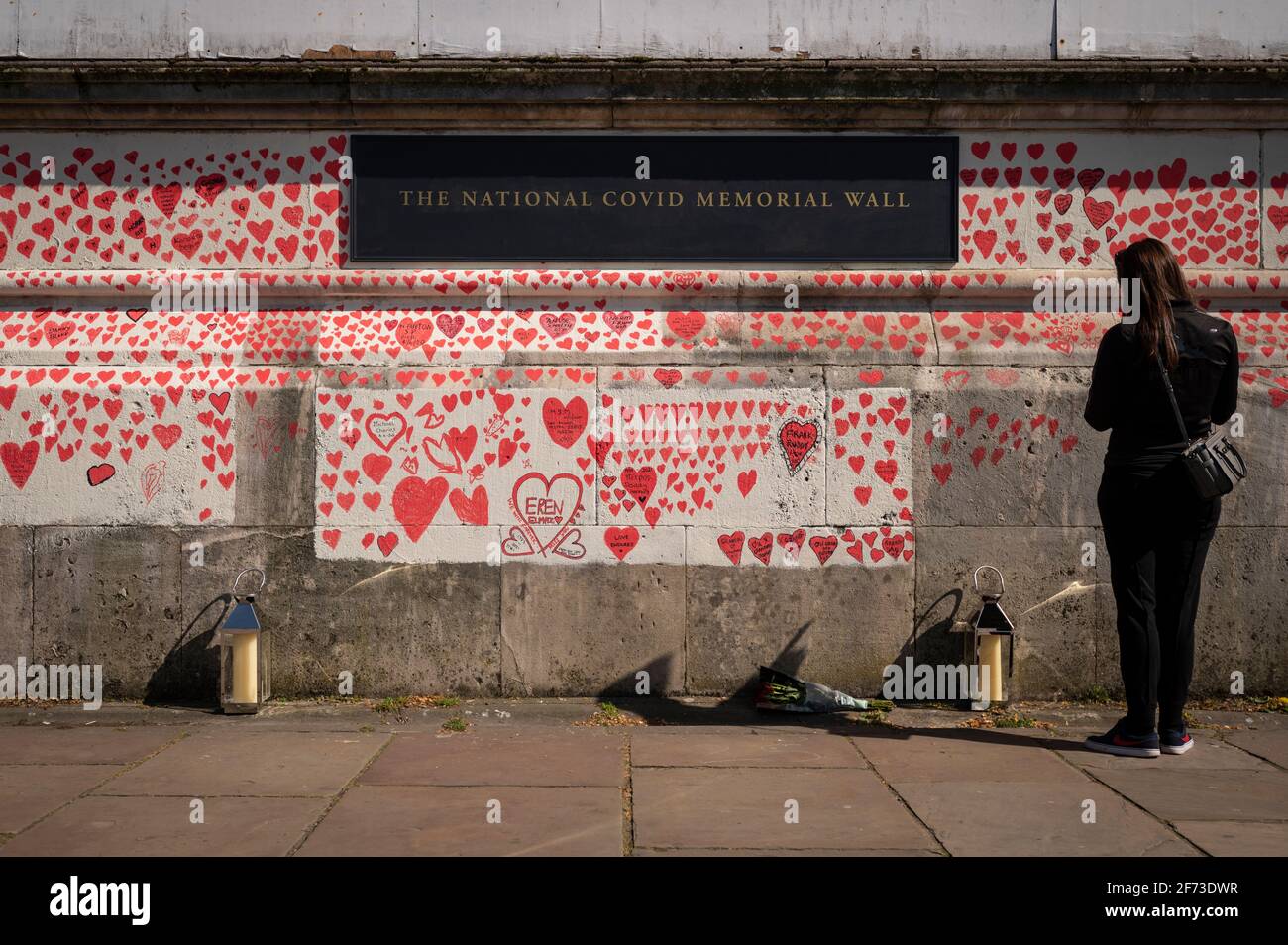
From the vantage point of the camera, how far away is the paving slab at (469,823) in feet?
11.9

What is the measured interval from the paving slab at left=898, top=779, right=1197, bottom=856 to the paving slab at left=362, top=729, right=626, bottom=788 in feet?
4.26

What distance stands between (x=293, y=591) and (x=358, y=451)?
0.85 meters

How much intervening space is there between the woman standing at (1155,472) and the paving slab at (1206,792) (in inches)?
14.0

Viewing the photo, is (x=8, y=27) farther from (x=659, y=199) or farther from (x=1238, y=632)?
(x=1238, y=632)

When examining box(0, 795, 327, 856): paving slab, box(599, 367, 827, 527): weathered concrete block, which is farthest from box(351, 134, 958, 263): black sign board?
box(0, 795, 327, 856): paving slab

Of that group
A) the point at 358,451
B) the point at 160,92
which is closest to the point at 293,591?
the point at 358,451

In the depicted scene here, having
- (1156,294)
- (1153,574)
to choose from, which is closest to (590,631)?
(1153,574)

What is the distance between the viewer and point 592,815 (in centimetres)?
400

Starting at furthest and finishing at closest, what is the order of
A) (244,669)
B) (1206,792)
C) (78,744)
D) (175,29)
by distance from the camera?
1. (175,29)
2. (244,669)
3. (78,744)
4. (1206,792)

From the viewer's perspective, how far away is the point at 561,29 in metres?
6.20

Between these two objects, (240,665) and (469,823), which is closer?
(469,823)

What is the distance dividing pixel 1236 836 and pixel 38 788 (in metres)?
4.51

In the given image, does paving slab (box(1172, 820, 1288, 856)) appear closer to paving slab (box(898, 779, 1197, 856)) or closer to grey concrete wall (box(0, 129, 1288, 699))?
paving slab (box(898, 779, 1197, 856))

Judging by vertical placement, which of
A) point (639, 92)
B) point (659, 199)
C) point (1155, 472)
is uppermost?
point (639, 92)
